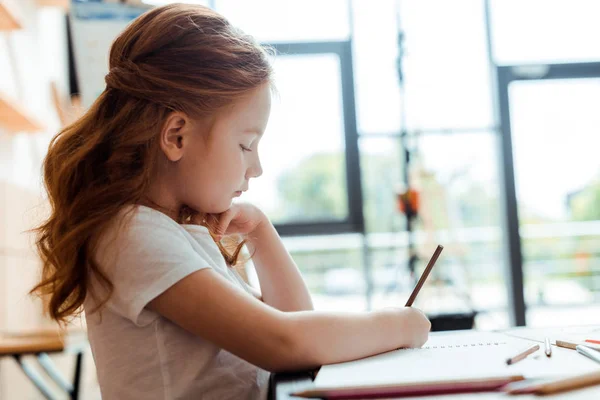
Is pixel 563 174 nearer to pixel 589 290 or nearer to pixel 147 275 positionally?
pixel 589 290

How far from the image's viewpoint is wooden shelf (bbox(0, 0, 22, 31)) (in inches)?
80.7

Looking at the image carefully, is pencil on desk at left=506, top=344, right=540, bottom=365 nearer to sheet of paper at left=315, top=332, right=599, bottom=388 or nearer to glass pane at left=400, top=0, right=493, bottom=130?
sheet of paper at left=315, top=332, right=599, bottom=388

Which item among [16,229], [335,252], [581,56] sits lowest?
[335,252]

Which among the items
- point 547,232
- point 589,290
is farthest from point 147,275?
point 589,290

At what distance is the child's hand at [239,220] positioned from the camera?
1.02 m

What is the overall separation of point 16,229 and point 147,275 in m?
2.01

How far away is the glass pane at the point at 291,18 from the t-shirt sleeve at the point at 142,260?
11.0 feet

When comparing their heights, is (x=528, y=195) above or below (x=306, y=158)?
below

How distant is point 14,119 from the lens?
2369mm

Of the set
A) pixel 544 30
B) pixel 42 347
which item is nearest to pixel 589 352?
pixel 42 347

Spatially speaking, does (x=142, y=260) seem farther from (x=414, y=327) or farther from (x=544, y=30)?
(x=544, y=30)

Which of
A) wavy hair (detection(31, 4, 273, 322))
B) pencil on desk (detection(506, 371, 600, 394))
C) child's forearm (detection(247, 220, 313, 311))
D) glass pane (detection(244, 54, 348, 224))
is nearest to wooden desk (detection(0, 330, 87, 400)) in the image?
child's forearm (detection(247, 220, 313, 311))

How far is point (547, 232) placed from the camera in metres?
4.14

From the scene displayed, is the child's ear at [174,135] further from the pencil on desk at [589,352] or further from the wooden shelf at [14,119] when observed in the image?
the wooden shelf at [14,119]
